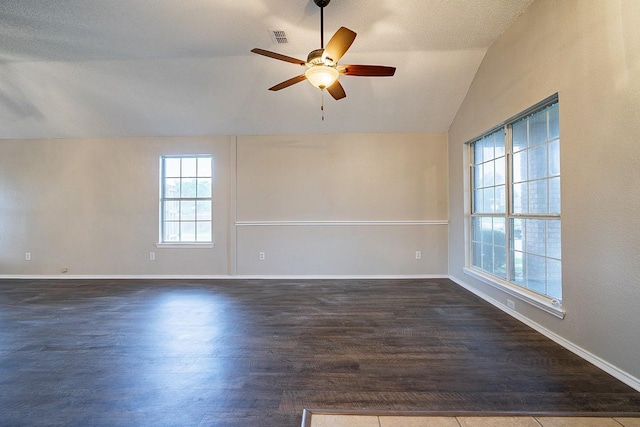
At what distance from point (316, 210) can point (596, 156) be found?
3217mm

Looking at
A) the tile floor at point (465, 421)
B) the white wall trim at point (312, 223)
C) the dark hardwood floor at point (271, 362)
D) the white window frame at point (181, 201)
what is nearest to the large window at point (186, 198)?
the white window frame at point (181, 201)

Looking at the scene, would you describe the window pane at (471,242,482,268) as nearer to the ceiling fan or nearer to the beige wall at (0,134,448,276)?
the beige wall at (0,134,448,276)

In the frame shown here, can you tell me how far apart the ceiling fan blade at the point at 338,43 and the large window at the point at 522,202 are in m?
1.88

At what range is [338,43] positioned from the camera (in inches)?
75.2

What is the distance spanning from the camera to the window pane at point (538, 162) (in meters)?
2.36

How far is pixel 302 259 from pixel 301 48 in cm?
300

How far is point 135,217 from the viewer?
4.34m

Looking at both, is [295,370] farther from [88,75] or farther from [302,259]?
[88,75]

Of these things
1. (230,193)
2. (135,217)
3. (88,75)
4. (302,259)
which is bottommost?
(302,259)

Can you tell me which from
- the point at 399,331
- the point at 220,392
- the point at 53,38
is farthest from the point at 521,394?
the point at 53,38

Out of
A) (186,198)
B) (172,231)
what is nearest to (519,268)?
(186,198)

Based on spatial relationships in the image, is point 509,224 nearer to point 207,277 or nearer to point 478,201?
point 478,201

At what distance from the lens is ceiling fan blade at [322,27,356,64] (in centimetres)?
181

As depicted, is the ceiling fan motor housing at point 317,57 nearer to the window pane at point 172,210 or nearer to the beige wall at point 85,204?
the beige wall at point 85,204
